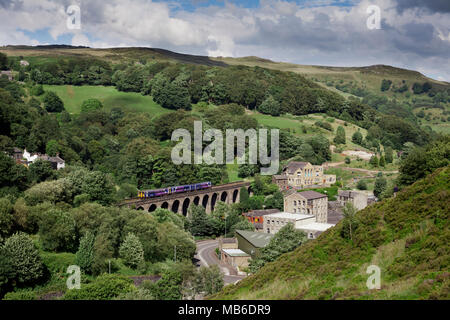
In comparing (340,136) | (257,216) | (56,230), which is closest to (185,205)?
(257,216)

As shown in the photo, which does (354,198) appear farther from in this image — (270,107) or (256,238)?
(270,107)

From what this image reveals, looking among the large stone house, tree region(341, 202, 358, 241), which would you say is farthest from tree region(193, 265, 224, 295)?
the large stone house

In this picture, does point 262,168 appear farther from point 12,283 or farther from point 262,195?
point 12,283

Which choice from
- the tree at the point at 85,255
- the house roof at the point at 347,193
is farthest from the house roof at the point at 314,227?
the tree at the point at 85,255

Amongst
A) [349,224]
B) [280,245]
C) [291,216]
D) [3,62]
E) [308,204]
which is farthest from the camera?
[3,62]

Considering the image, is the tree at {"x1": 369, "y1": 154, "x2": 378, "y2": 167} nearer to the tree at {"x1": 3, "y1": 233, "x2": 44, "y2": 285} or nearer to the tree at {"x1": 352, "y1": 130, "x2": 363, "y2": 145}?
the tree at {"x1": 352, "y1": 130, "x2": 363, "y2": 145}

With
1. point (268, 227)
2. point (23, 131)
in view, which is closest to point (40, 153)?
point (23, 131)
